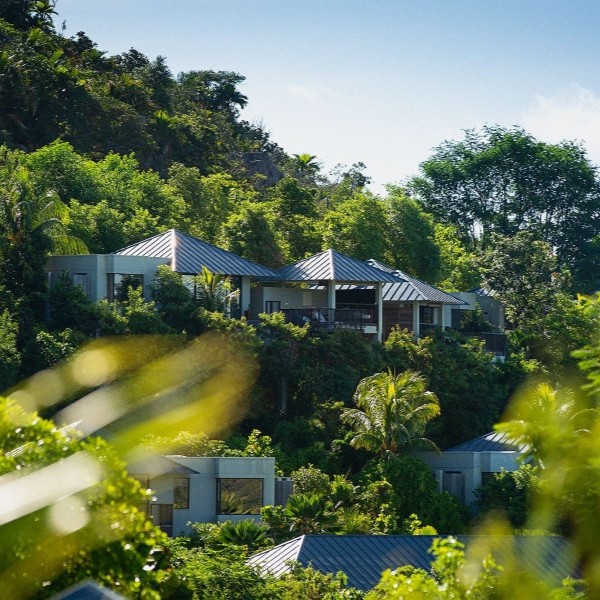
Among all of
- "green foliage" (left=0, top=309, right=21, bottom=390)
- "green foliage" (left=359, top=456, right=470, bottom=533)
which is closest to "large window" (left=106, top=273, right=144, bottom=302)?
"green foliage" (left=0, top=309, right=21, bottom=390)

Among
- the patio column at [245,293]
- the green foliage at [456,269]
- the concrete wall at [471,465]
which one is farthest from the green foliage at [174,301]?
the green foliage at [456,269]

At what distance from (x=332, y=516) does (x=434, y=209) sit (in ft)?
198

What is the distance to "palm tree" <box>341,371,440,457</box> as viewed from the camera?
1869 inches

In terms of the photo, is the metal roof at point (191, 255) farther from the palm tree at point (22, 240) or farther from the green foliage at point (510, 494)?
the green foliage at point (510, 494)

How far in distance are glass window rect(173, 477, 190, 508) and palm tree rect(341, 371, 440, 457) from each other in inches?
296

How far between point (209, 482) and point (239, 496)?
39.1 inches

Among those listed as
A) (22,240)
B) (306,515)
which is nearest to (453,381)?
(306,515)

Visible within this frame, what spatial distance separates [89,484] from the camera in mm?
10211

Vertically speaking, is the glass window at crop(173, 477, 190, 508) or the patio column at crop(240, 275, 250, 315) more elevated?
the patio column at crop(240, 275, 250, 315)

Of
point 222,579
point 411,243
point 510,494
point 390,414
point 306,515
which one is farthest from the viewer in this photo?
point 411,243

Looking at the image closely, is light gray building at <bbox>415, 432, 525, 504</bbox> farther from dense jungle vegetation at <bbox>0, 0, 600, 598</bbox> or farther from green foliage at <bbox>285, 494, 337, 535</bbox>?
green foliage at <bbox>285, 494, 337, 535</bbox>

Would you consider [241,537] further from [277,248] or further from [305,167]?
[305,167]

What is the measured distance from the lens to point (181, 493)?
41.2m

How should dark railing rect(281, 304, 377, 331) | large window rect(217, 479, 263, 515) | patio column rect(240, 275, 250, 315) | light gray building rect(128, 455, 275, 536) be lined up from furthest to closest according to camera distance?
patio column rect(240, 275, 250, 315) → dark railing rect(281, 304, 377, 331) → large window rect(217, 479, 263, 515) → light gray building rect(128, 455, 275, 536)
